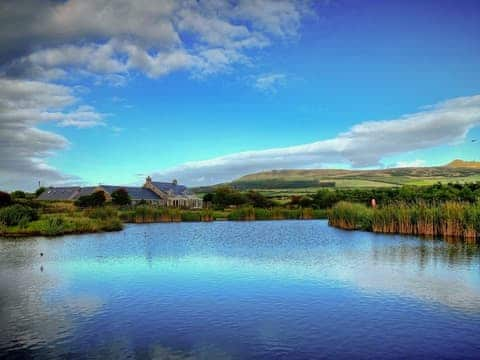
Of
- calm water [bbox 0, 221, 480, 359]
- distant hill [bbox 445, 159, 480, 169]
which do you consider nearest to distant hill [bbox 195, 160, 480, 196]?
distant hill [bbox 445, 159, 480, 169]

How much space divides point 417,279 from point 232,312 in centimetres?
724

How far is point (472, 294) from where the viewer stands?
12562 millimetres

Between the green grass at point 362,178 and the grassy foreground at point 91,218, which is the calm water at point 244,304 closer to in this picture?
the grassy foreground at point 91,218

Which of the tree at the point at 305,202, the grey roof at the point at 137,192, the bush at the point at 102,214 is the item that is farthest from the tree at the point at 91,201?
the tree at the point at 305,202

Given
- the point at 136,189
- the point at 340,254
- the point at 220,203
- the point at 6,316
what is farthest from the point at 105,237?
the point at 136,189

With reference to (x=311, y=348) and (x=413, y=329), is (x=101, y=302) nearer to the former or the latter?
(x=311, y=348)

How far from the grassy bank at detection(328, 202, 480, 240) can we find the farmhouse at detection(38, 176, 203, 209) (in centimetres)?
4304

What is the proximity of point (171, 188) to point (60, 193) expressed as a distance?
68.6ft

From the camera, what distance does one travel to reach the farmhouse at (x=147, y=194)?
3049 inches

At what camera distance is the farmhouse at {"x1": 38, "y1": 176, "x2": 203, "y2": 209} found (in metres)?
77.4

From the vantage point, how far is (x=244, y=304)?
12047 mm

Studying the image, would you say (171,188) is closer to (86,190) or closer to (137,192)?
(137,192)

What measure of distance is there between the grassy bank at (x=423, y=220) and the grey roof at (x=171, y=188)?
53469 mm

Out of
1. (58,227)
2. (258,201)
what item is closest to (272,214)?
(258,201)
